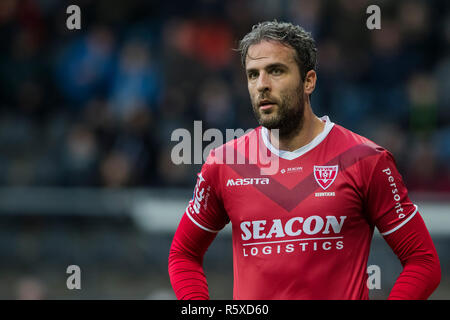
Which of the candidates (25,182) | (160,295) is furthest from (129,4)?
(160,295)

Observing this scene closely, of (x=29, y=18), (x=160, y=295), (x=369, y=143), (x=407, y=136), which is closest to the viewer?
(x=369, y=143)

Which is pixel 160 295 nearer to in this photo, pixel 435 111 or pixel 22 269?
pixel 22 269

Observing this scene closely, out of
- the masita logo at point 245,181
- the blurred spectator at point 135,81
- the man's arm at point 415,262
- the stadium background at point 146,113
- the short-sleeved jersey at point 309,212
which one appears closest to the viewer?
the man's arm at point 415,262

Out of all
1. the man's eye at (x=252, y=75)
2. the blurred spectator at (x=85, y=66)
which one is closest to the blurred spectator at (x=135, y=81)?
the blurred spectator at (x=85, y=66)

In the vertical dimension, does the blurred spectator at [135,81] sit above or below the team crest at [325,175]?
above

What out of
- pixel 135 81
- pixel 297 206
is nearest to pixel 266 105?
pixel 297 206

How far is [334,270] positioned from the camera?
380 centimetres

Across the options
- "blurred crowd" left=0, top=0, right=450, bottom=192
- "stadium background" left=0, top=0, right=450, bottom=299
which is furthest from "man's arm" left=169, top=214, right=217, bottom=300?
"blurred crowd" left=0, top=0, right=450, bottom=192

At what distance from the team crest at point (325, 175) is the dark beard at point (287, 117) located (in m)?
0.27

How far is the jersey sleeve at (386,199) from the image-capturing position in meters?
3.77

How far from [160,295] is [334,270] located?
4.32m

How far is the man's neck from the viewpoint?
13.5ft

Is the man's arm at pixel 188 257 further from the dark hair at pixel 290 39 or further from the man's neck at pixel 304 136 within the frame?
the dark hair at pixel 290 39

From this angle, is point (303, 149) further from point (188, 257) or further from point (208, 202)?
point (188, 257)
